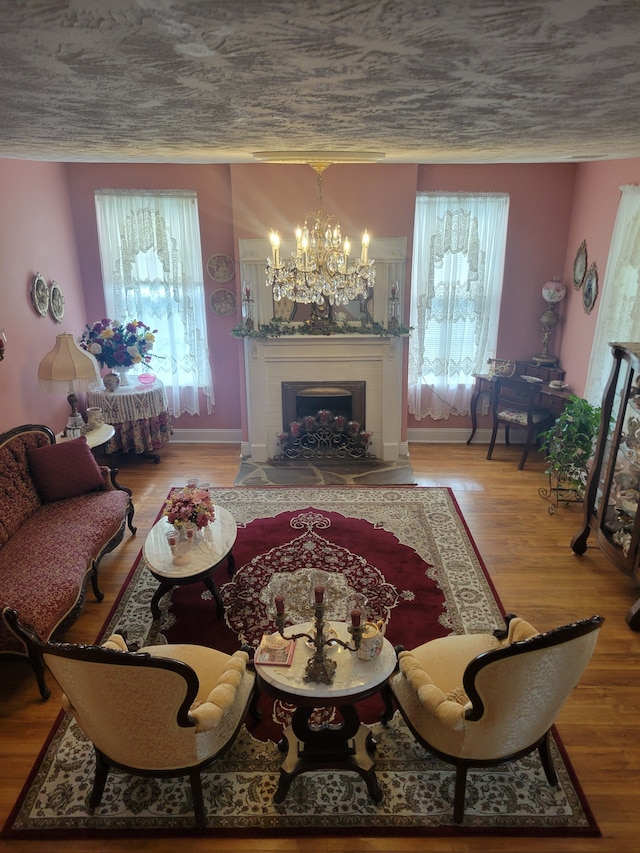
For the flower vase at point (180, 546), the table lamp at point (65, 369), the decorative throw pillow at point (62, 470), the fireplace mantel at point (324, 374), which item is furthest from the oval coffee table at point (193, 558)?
the fireplace mantel at point (324, 374)

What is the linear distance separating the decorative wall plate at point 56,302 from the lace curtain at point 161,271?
2.43ft

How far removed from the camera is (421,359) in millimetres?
6352

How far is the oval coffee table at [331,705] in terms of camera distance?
2324 millimetres

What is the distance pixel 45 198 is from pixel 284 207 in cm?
225

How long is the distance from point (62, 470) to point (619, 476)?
408cm

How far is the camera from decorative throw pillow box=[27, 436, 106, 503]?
13.7ft

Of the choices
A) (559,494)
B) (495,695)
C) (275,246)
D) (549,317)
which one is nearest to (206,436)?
(275,246)

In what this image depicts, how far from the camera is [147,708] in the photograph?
2154 mm

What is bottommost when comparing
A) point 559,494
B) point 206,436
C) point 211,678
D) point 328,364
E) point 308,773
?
point 308,773

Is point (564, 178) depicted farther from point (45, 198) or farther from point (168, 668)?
point (168, 668)

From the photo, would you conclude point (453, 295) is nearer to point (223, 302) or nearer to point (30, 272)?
point (223, 302)

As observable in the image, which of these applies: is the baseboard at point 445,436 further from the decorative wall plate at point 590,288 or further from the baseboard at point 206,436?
the baseboard at point 206,436

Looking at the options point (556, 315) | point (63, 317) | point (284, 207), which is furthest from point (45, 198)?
point (556, 315)

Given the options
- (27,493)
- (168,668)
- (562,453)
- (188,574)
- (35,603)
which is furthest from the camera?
(562,453)
